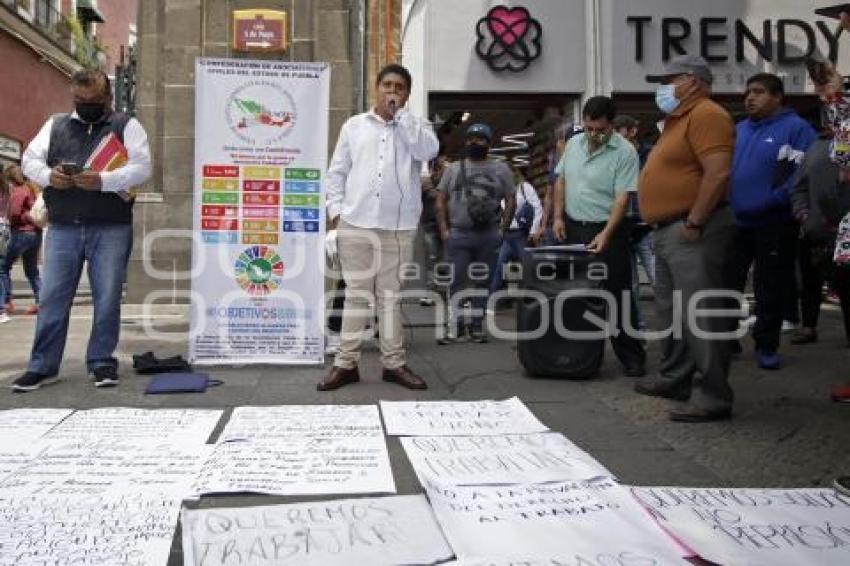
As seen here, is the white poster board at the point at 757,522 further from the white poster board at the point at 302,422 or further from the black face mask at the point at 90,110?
the black face mask at the point at 90,110

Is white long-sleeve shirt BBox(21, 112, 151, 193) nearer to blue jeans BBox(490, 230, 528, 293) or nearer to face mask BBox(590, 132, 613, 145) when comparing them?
face mask BBox(590, 132, 613, 145)

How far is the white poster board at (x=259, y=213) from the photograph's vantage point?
556cm

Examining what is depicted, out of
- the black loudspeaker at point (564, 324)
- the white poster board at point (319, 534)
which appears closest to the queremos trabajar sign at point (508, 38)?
the black loudspeaker at point (564, 324)

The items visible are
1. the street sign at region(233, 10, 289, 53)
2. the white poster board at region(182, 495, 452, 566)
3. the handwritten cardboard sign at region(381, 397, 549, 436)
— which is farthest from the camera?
the street sign at region(233, 10, 289, 53)

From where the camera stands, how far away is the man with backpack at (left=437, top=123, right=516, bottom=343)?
7.02 metres

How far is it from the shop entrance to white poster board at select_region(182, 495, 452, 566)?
31.9 feet

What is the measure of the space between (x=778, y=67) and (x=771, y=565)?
12356mm

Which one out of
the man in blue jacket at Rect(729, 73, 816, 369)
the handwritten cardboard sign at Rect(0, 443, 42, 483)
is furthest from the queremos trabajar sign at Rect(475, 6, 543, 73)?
the handwritten cardboard sign at Rect(0, 443, 42, 483)

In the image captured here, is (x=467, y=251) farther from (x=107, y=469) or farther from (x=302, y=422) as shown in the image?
(x=107, y=469)

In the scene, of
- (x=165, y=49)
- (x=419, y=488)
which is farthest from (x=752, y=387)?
(x=165, y=49)

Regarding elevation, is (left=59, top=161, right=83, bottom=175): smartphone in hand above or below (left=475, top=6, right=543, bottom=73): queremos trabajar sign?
below

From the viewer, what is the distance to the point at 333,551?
2.55 metres

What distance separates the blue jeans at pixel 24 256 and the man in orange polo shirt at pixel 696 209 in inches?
306

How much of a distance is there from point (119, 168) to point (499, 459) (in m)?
3.02
